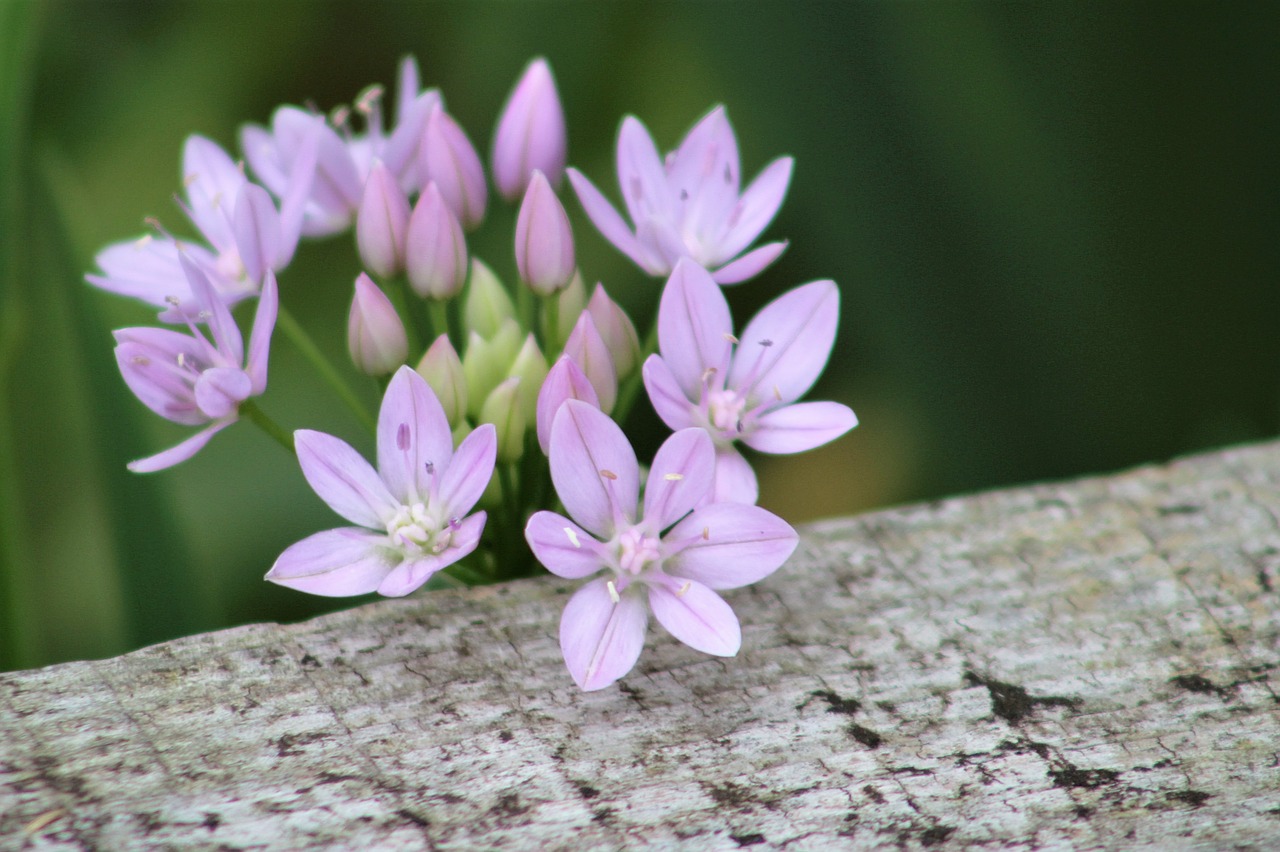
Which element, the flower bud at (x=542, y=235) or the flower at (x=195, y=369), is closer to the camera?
the flower at (x=195, y=369)

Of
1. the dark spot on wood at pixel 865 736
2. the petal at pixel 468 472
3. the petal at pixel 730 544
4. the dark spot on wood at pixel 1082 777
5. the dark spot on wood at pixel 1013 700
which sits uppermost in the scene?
the petal at pixel 468 472

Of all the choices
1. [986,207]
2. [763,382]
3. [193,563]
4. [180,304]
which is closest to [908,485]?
[986,207]

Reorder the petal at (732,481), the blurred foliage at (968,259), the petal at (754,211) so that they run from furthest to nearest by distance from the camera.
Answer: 1. the blurred foliage at (968,259)
2. the petal at (754,211)
3. the petal at (732,481)

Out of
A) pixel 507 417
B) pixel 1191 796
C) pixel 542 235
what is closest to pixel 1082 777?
pixel 1191 796

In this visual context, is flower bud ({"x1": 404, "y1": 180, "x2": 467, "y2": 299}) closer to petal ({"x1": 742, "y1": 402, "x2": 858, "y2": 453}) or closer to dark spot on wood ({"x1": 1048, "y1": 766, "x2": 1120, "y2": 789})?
petal ({"x1": 742, "y1": 402, "x2": 858, "y2": 453})

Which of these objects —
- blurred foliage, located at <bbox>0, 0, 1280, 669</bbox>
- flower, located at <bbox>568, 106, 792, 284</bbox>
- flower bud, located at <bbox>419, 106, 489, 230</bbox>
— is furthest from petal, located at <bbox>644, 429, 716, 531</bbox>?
blurred foliage, located at <bbox>0, 0, 1280, 669</bbox>

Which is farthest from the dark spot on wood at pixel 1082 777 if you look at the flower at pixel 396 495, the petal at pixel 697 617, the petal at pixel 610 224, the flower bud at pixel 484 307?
the flower bud at pixel 484 307

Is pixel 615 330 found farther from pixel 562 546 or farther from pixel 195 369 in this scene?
pixel 195 369

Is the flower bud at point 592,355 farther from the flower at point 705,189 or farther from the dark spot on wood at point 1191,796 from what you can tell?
the dark spot on wood at point 1191,796
